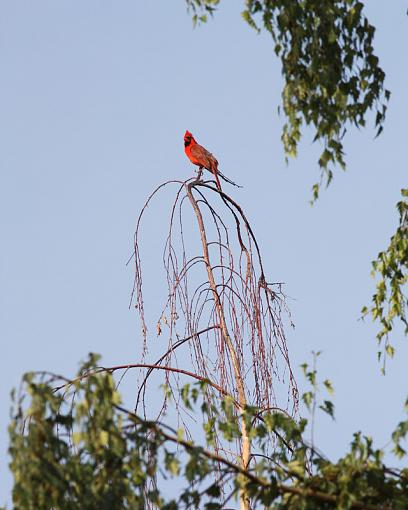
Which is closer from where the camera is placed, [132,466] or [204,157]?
[132,466]

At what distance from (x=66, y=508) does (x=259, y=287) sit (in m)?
2.36

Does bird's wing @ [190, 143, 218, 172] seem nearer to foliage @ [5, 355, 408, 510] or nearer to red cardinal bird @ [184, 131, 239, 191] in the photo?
red cardinal bird @ [184, 131, 239, 191]

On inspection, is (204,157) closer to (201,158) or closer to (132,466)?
(201,158)

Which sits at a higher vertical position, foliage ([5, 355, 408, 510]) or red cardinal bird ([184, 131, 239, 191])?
red cardinal bird ([184, 131, 239, 191])

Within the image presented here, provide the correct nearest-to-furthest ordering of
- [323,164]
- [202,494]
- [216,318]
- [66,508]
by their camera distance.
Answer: [66,508]
[202,494]
[323,164]
[216,318]

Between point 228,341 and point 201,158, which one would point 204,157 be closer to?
point 201,158

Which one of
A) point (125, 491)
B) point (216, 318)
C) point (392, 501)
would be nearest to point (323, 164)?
point (216, 318)

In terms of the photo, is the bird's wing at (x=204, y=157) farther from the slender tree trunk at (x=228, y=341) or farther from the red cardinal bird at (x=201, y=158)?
the slender tree trunk at (x=228, y=341)

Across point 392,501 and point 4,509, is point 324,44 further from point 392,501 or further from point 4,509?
point 4,509

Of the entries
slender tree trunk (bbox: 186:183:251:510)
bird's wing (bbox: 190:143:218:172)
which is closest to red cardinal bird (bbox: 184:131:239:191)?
bird's wing (bbox: 190:143:218:172)

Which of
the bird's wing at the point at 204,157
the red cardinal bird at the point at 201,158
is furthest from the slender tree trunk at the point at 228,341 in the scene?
the bird's wing at the point at 204,157

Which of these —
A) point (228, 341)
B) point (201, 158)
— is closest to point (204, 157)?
point (201, 158)

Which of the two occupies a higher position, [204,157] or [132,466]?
[204,157]

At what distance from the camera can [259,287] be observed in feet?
22.5
